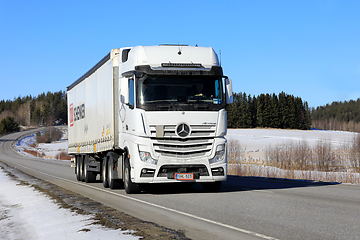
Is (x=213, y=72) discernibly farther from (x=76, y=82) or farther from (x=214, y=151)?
(x=76, y=82)

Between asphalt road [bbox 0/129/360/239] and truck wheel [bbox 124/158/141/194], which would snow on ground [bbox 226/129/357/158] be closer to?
truck wheel [bbox 124/158/141/194]

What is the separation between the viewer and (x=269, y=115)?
143 meters

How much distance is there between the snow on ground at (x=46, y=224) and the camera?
23.0 feet

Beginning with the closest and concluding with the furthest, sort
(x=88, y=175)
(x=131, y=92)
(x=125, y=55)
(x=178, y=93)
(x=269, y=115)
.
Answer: (x=178, y=93)
(x=131, y=92)
(x=125, y=55)
(x=88, y=175)
(x=269, y=115)

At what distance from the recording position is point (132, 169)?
1252cm

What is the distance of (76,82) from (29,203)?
10.6 meters

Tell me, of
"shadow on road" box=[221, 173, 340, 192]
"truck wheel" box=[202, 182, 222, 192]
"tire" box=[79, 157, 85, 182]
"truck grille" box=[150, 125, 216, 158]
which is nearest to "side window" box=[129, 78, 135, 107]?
"truck grille" box=[150, 125, 216, 158]

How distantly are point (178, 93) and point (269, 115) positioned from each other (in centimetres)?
13380

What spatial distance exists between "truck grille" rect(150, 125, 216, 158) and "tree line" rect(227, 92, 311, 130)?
12967 cm

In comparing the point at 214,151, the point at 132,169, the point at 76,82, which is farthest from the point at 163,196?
the point at 76,82

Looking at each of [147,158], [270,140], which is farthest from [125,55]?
[270,140]

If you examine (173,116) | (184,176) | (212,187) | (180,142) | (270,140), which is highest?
(270,140)

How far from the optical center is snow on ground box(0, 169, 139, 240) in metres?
7.00

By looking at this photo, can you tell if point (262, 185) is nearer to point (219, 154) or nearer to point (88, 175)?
point (219, 154)
